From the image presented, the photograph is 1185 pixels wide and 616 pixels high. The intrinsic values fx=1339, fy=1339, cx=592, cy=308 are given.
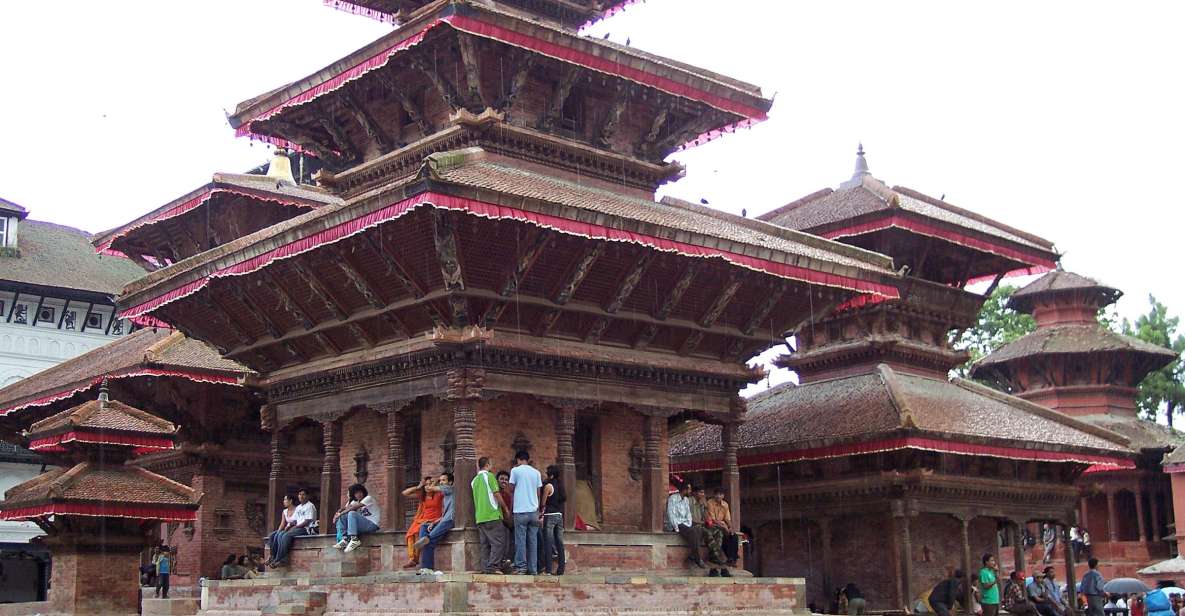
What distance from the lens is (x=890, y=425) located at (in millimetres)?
26016

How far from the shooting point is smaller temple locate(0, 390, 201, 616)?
2442 centimetres

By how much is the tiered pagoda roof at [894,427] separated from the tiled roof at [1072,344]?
502 inches

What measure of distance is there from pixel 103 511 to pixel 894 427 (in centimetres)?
1479

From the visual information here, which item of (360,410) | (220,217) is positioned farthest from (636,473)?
(220,217)

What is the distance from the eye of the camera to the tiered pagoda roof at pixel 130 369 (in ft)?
90.9

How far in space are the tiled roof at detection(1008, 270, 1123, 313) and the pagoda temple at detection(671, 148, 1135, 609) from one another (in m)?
12.5

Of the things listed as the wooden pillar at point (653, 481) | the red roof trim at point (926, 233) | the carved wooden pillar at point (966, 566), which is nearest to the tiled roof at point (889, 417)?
the carved wooden pillar at point (966, 566)

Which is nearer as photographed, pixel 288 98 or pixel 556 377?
pixel 556 377

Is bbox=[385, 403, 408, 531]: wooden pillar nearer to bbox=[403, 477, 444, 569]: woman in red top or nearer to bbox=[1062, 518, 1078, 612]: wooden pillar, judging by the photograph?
bbox=[403, 477, 444, 569]: woman in red top

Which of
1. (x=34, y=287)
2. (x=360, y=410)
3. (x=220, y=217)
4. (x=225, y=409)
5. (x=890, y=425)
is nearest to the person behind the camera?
(x=360, y=410)

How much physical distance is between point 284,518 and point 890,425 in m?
11.7

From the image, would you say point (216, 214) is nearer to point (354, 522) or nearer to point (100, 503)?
point (100, 503)

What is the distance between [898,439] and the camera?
Result: 25.3 metres

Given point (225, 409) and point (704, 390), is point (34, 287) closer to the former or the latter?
point (225, 409)
